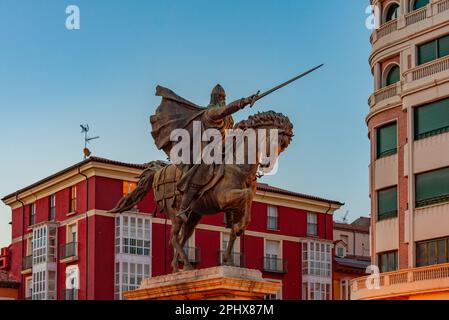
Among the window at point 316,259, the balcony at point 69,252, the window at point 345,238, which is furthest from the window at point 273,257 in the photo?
the window at point 345,238

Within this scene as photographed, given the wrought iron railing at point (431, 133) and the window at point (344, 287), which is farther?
the window at point (344, 287)

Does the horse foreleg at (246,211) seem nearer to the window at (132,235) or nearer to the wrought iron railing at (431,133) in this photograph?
the wrought iron railing at (431,133)

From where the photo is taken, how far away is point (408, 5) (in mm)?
50719

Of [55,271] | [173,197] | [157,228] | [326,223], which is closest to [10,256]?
[55,271]

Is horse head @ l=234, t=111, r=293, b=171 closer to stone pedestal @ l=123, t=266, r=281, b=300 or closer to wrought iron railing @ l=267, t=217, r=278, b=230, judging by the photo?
stone pedestal @ l=123, t=266, r=281, b=300

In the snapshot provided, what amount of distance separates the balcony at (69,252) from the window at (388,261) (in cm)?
2640

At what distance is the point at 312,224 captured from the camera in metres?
83.0

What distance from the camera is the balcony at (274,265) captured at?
7862cm

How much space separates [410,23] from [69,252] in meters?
31.3

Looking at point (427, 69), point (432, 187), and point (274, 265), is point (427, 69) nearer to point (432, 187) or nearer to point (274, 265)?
point (432, 187)

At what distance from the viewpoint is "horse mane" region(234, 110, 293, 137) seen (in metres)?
20.1
